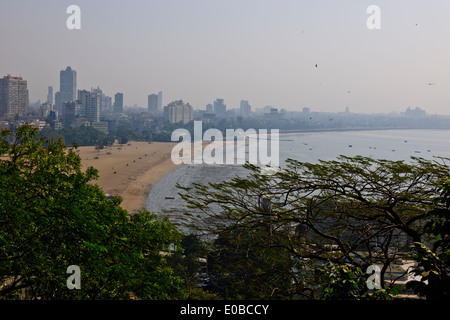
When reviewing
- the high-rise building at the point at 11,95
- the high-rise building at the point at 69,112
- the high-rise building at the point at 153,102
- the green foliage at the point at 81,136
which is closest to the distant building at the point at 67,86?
the high-rise building at the point at 69,112

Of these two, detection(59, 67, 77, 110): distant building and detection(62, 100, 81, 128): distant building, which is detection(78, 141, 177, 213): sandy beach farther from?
detection(59, 67, 77, 110): distant building

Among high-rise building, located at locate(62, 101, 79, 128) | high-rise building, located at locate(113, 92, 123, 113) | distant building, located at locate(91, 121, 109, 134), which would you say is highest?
high-rise building, located at locate(113, 92, 123, 113)

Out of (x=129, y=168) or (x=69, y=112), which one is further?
(x=69, y=112)

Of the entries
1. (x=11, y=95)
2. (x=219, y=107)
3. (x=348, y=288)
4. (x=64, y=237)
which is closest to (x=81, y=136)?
(x=11, y=95)

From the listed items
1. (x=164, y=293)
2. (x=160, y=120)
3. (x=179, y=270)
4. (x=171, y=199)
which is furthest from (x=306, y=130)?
(x=164, y=293)

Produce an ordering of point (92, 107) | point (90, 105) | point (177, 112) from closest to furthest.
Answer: point (90, 105) → point (92, 107) → point (177, 112)

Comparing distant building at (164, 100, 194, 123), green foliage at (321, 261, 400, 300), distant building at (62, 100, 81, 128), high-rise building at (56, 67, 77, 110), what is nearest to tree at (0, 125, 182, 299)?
green foliage at (321, 261, 400, 300)

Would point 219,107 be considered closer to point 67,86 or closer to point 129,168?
point 67,86
